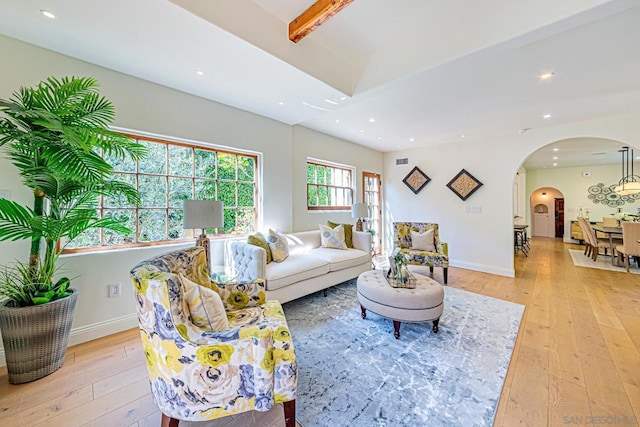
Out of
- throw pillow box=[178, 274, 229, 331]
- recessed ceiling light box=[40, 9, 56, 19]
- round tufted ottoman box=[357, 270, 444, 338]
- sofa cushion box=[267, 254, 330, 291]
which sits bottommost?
round tufted ottoman box=[357, 270, 444, 338]

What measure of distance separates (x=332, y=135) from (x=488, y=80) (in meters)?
2.70

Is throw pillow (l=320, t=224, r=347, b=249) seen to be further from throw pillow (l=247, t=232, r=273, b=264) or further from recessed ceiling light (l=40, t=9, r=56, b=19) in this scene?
recessed ceiling light (l=40, t=9, r=56, b=19)

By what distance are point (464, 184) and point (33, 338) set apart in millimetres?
6200

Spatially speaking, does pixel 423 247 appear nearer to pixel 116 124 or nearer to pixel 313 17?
pixel 313 17

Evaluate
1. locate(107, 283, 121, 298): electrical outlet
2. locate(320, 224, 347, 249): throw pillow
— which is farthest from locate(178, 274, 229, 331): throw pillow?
locate(320, 224, 347, 249): throw pillow

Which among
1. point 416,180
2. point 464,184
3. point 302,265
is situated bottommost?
point 302,265

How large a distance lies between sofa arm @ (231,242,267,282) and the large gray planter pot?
1.41 m

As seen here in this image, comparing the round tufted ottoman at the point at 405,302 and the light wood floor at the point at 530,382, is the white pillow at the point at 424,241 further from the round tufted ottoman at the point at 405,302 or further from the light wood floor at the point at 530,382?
the round tufted ottoman at the point at 405,302

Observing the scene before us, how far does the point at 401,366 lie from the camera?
1.88 meters

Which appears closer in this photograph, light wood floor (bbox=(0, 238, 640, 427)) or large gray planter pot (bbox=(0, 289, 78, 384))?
light wood floor (bbox=(0, 238, 640, 427))

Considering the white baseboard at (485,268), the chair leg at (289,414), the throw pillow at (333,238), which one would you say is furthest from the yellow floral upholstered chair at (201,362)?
the white baseboard at (485,268)

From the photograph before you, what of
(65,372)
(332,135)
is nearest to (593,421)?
(65,372)

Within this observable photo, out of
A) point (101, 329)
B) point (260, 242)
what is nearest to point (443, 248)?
point (260, 242)

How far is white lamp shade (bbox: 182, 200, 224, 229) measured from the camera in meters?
2.46
